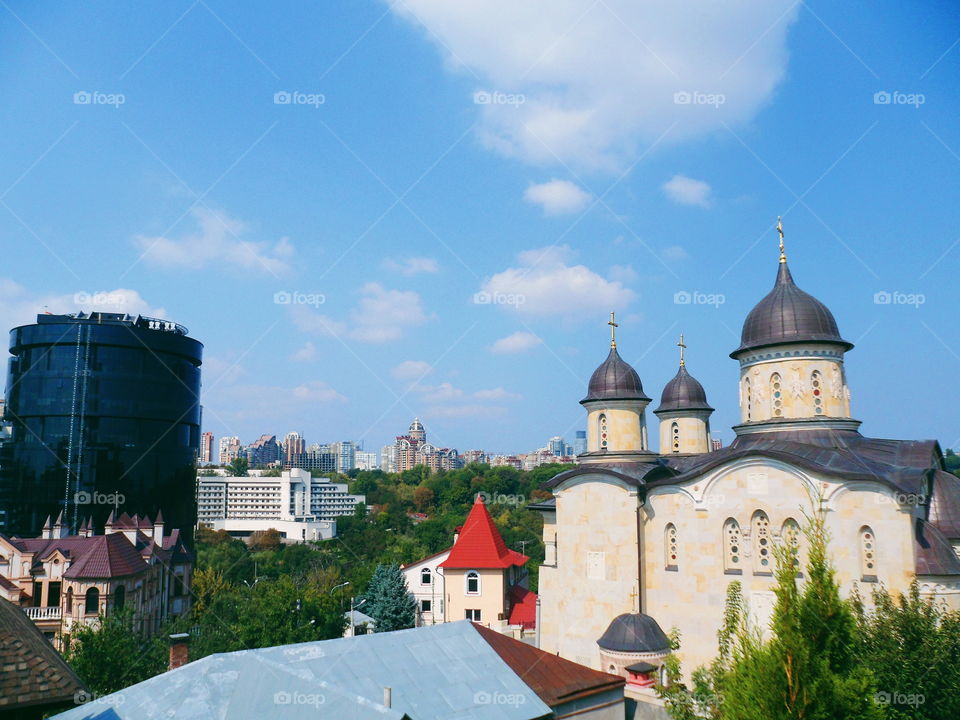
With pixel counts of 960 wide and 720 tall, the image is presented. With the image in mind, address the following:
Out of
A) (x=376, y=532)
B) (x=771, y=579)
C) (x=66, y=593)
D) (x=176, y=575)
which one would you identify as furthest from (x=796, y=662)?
(x=376, y=532)

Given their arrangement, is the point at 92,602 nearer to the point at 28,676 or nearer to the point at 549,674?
the point at 549,674

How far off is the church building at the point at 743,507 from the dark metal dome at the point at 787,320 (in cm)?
4

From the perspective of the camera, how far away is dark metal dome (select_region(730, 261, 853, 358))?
2075cm

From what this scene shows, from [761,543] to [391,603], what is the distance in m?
20.4

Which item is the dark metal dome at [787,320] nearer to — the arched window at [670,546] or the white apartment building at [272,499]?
the arched window at [670,546]

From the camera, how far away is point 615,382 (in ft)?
77.2

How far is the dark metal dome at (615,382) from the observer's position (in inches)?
918

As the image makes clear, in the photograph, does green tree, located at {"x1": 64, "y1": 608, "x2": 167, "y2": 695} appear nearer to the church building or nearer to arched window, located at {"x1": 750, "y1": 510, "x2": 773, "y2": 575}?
the church building

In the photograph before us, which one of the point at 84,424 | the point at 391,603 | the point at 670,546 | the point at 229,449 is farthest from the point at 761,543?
the point at 229,449

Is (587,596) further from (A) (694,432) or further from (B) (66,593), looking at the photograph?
(B) (66,593)

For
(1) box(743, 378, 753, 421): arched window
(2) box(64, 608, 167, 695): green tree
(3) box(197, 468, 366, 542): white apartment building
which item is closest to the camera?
(2) box(64, 608, 167, 695): green tree

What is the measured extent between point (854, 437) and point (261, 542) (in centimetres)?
7488

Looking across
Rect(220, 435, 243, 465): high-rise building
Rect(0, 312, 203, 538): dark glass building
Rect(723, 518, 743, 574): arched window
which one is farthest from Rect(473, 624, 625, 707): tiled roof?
Rect(220, 435, 243, 465): high-rise building

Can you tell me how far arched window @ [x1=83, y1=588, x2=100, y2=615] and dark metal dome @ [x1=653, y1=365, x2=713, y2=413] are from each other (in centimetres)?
2740
